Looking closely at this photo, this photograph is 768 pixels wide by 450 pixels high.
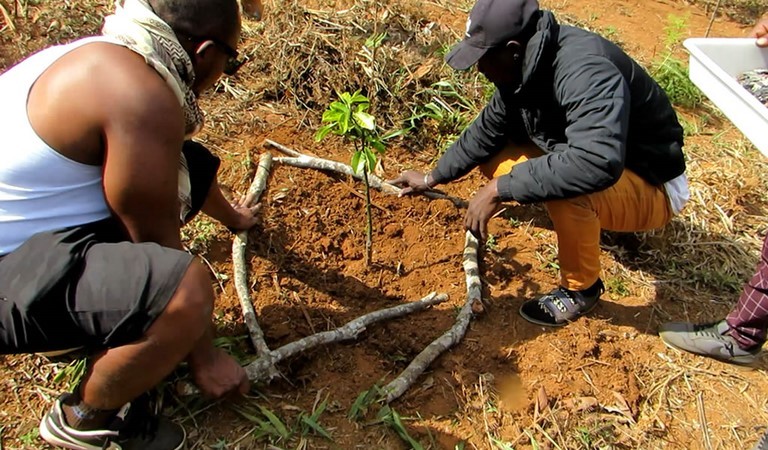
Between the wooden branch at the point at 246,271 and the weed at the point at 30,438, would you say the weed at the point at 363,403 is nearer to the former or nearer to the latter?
the wooden branch at the point at 246,271

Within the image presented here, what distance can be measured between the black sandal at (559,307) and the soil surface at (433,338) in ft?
0.14

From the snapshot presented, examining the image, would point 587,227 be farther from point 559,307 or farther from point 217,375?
point 217,375

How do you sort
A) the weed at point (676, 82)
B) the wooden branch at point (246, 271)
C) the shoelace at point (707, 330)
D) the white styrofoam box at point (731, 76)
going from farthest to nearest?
the weed at point (676, 82)
the white styrofoam box at point (731, 76)
the shoelace at point (707, 330)
the wooden branch at point (246, 271)

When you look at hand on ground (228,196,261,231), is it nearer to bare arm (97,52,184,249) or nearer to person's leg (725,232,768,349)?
bare arm (97,52,184,249)

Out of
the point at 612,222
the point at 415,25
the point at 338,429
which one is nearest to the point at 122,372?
the point at 338,429

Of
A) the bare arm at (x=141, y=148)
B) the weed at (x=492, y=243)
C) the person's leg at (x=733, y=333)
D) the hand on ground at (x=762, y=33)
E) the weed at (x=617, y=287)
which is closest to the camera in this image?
the bare arm at (x=141, y=148)

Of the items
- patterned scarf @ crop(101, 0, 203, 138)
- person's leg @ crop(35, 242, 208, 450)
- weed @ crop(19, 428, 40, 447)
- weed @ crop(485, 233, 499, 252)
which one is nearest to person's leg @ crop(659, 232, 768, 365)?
weed @ crop(485, 233, 499, 252)

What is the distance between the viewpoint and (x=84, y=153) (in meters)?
1.58

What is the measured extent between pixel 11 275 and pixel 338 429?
1104 millimetres

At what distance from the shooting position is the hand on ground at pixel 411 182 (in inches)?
119

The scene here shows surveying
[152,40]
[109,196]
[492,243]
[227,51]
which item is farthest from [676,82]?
[109,196]

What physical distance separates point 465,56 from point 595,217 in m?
0.81

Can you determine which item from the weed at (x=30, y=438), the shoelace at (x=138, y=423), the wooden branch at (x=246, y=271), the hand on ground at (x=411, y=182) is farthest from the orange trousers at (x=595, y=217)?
the weed at (x=30, y=438)

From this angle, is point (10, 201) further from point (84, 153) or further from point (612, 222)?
point (612, 222)
